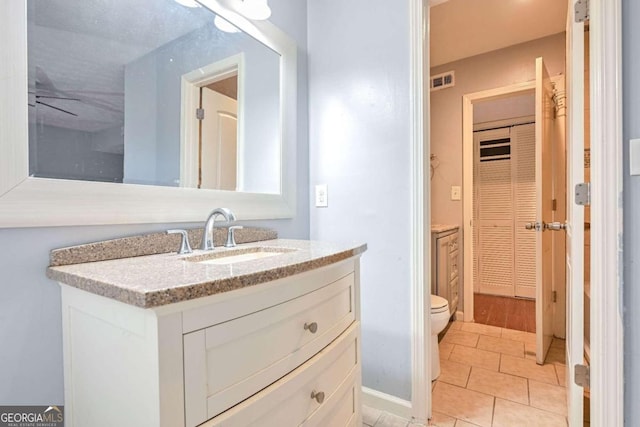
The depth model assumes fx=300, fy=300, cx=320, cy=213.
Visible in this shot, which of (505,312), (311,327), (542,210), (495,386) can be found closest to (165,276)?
(311,327)

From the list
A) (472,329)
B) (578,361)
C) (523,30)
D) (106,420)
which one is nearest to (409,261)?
(578,361)

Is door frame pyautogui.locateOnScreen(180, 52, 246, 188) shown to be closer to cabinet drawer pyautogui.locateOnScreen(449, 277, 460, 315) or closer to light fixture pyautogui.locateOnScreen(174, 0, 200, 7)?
light fixture pyautogui.locateOnScreen(174, 0, 200, 7)

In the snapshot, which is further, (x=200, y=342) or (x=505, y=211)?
(x=505, y=211)

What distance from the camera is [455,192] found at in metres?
2.92

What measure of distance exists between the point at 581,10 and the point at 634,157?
0.63 meters

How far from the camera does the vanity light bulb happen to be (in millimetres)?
1314

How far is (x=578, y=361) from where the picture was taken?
4.00 feet

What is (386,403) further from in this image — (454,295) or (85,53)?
(85,53)

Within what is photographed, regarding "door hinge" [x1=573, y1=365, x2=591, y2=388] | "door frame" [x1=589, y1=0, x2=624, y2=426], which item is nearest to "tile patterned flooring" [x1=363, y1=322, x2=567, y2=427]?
"door hinge" [x1=573, y1=365, x2=591, y2=388]

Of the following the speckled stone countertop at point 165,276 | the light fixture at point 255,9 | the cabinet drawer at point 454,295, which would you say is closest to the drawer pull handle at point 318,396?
the speckled stone countertop at point 165,276

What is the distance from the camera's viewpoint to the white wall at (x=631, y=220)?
41.1 inches

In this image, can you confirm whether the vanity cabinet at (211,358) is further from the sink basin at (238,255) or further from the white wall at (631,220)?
the white wall at (631,220)

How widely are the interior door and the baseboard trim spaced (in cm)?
115

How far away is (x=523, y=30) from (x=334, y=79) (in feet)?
6.40
